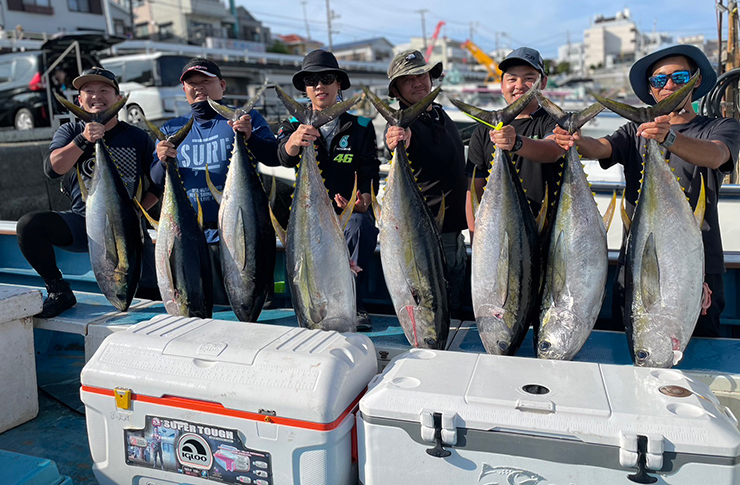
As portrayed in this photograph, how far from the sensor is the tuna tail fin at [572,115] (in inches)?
84.7

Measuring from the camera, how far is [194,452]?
1956 millimetres

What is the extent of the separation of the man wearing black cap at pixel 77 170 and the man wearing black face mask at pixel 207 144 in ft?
0.83

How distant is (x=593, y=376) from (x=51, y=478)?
1.77 metres

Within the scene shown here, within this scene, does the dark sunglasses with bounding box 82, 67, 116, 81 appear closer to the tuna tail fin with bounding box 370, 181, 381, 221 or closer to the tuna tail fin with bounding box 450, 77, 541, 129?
the tuna tail fin with bounding box 370, 181, 381, 221

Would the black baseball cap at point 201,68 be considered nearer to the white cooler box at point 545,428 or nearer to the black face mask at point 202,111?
the black face mask at point 202,111

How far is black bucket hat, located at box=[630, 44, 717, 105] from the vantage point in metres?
2.25

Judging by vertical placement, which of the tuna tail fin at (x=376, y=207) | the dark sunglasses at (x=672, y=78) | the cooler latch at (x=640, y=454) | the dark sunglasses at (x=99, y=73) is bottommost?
the cooler latch at (x=640, y=454)

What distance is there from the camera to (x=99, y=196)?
2.93 m

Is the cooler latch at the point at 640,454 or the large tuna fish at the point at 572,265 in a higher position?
the large tuna fish at the point at 572,265

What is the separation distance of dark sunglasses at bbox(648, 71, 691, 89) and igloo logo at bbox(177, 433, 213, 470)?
222cm

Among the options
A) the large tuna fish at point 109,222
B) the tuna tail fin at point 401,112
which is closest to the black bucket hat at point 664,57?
the tuna tail fin at point 401,112

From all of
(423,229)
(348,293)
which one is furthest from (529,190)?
(348,293)

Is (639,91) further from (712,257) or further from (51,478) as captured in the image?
(51,478)

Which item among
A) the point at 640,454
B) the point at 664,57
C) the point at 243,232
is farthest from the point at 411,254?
the point at 664,57
